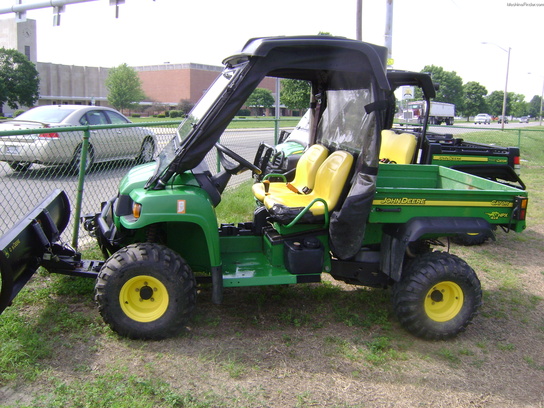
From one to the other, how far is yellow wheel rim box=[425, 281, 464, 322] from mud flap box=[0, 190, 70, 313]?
3165 mm

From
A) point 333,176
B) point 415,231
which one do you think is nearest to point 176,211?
point 333,176

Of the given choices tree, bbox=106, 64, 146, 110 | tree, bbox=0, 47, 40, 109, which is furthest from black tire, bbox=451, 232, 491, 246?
tree, bbox=106, 64, 146, 110

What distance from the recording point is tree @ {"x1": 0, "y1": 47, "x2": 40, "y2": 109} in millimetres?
43469

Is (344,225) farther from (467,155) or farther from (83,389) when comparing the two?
(467,155)

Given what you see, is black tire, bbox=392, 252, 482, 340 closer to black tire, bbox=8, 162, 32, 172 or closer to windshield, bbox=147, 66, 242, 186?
windshield, bbox=147, 66, 242, 186

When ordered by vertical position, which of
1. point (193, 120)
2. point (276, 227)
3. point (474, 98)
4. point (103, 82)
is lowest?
point (276, 227)

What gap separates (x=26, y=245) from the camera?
3.72 meters

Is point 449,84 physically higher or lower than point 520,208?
higher

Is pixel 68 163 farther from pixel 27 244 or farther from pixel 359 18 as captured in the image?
pixel 359 18

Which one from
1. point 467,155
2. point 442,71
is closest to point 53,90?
point 442,71

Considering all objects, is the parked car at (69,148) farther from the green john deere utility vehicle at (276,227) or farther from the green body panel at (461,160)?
the green body panel at (461,160)

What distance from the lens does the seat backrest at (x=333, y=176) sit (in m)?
4.16

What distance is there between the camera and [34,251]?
388 centimetres

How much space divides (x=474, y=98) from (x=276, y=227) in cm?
9641
